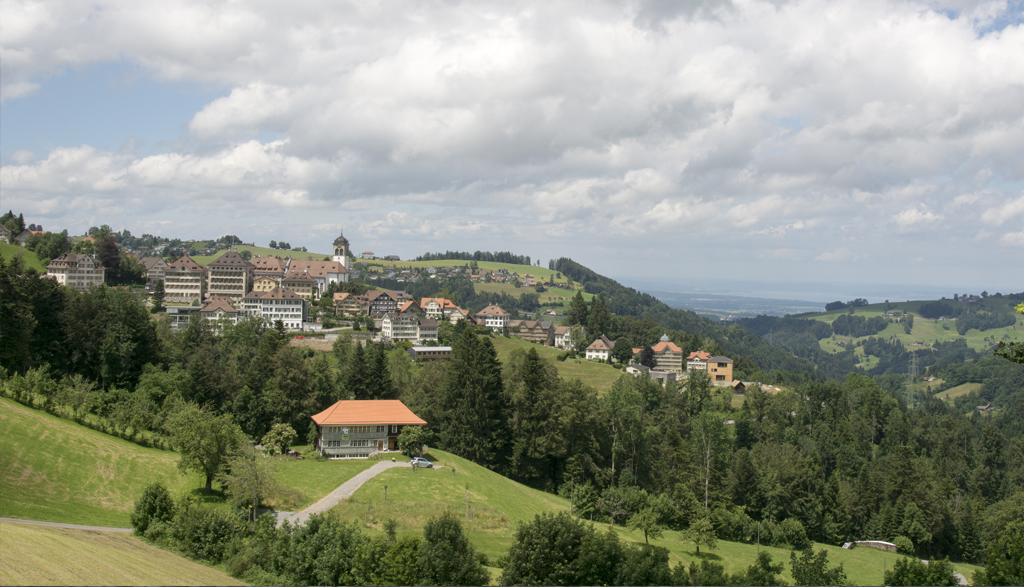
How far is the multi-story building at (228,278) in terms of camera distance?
386ft

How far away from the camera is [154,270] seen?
12356 centimetres

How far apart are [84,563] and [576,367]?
92364 millimetres

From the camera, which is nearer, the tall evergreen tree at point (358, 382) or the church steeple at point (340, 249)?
the tall evergreen tree at point (358, 382)

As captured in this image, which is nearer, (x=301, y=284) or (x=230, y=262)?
(x=230, y=262)

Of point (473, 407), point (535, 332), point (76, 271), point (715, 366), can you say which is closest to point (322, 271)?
point (76, 271)

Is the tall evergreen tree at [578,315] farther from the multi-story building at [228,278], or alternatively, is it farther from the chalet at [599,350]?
the multi-story building at [228,278]

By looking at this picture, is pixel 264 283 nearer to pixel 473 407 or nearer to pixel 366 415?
pixel 473 407

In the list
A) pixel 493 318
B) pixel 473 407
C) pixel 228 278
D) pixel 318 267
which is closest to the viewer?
pixel 473 407

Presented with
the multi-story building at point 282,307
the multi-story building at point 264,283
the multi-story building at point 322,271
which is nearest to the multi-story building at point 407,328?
the multi-story building at point 282,307

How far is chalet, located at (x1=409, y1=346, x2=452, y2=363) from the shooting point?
95688 mm

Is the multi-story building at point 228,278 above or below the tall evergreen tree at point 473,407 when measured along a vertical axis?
above

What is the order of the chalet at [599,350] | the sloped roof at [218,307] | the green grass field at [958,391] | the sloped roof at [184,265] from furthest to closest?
the green grass field at [958,391] < the chalet at [599,350] < the sloped roof at [184,265] < the sloped roof at [218,307]

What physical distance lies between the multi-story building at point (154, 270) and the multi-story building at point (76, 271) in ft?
34.7

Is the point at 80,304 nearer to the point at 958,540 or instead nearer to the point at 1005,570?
the point at 1005,570
